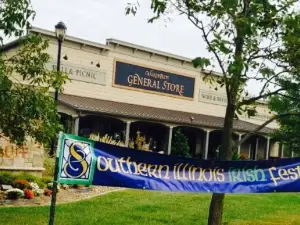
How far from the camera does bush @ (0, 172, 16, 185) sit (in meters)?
15.9

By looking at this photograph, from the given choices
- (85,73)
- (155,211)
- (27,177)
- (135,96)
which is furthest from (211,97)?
→ (155,211)

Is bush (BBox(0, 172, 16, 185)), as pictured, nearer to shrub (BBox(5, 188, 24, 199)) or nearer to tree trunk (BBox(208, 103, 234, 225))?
shrub (BBox(5, 188, 24, 199))

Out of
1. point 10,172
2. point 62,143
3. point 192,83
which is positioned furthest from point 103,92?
point 62,143

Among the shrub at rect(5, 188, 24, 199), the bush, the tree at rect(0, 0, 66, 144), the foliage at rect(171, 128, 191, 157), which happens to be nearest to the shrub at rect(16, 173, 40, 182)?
the bush

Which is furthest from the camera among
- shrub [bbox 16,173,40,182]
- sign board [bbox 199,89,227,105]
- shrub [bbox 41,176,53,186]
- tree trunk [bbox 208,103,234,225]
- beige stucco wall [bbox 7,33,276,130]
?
sign board [bbox 199,89,227,105]

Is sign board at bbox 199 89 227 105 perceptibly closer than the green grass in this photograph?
No

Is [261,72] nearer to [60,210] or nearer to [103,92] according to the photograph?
[60,210]

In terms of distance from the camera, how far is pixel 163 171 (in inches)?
369

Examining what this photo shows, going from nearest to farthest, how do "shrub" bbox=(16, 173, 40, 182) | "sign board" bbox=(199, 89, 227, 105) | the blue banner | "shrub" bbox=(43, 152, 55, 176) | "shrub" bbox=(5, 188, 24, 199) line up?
the blue banner, "shrub" bbox=(5, 188, 24, 199), "shrub" bbox=(16, 173, 40, 182), "shrub" bbox=(43, 152, 55, 176), "sign board" bbox=(199, 89, 227, 105)

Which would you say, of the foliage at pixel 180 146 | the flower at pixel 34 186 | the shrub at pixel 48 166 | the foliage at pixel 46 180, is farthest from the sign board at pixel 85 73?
the flower at pixel 34 186

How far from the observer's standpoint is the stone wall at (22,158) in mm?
17141

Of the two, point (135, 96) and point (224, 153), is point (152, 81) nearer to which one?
point (135, 96)

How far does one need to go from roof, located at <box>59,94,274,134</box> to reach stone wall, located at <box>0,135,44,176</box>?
8.37 metres

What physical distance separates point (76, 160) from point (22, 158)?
966 centimetres
